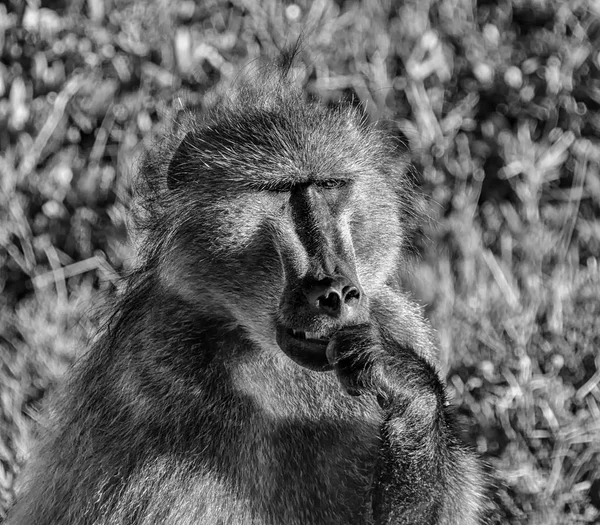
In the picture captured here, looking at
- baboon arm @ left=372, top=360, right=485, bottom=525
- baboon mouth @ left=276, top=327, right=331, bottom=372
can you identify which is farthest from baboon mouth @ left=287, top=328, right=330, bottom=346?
baboon arm @ left=372, top=360, right=485, bottom=525

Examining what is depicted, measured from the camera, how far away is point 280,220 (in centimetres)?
275

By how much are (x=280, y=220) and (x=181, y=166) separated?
0.35m

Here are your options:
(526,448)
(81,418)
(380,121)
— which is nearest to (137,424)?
(81,418)

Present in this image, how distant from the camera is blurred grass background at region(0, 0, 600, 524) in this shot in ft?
15.3

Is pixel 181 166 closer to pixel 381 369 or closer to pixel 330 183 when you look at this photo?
pixel 330 183

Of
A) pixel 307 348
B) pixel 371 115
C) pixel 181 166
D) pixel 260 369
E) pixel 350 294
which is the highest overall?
pixel 181 166

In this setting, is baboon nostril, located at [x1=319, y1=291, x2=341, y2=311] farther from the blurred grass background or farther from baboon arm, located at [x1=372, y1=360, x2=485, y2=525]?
the blurred grass background

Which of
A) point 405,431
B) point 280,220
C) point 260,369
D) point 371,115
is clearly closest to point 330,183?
point 280,220

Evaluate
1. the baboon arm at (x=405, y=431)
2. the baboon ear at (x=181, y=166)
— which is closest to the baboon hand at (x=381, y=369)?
the baboon arm at (x=405, y=431)

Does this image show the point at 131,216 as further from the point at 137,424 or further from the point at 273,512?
the point at 273,512

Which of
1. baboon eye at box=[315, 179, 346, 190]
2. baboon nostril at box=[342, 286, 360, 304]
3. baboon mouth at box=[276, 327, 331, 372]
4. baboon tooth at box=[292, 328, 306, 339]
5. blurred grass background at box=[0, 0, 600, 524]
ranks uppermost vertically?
baboon eye at box=[315, 179, 346, 190]

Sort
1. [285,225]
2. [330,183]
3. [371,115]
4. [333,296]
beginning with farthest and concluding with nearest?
1. [371,115]
2. [330,183]
3. [285,225]
4. [333,296]

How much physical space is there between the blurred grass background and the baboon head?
150 cm

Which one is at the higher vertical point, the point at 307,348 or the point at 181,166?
the point at 181,166
